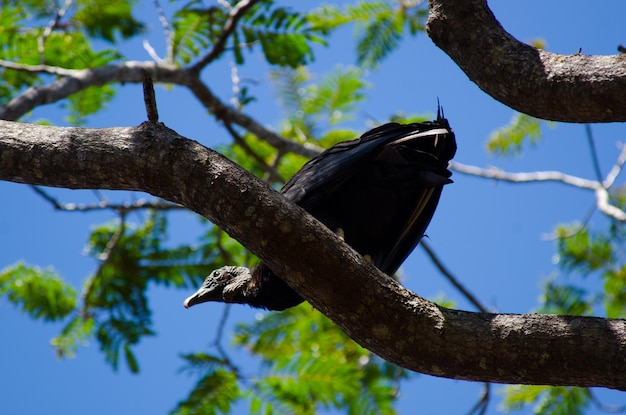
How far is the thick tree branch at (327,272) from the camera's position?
2.77 m

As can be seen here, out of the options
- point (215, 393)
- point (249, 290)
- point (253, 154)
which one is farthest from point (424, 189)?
point (253, 154)

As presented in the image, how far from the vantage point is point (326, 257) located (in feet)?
9.56

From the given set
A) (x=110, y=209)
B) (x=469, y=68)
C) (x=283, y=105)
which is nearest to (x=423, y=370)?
(x=469, y=68)

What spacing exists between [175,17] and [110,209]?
178cm

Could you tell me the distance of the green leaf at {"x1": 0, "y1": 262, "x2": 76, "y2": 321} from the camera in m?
6.16

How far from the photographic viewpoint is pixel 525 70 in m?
3.01

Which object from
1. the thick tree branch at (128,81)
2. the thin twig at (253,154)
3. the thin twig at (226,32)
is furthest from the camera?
the thin twig at (253,154)

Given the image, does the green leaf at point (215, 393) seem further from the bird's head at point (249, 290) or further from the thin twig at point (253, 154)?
the thin twig at point (253, 154)

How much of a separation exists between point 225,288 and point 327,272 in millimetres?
1690

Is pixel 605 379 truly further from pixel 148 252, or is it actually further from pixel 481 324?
pixel 148 252

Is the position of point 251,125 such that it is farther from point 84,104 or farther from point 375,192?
point 375,192

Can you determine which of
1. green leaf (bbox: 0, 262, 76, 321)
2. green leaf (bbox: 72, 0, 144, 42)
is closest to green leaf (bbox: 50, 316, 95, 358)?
green leaf (bbox: 0, 262, 76, 321)

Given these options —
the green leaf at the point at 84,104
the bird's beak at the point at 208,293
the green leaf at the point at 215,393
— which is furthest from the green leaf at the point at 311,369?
the green leaf at the point at 84,104

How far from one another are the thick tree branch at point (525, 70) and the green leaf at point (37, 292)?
4346 millimetres
